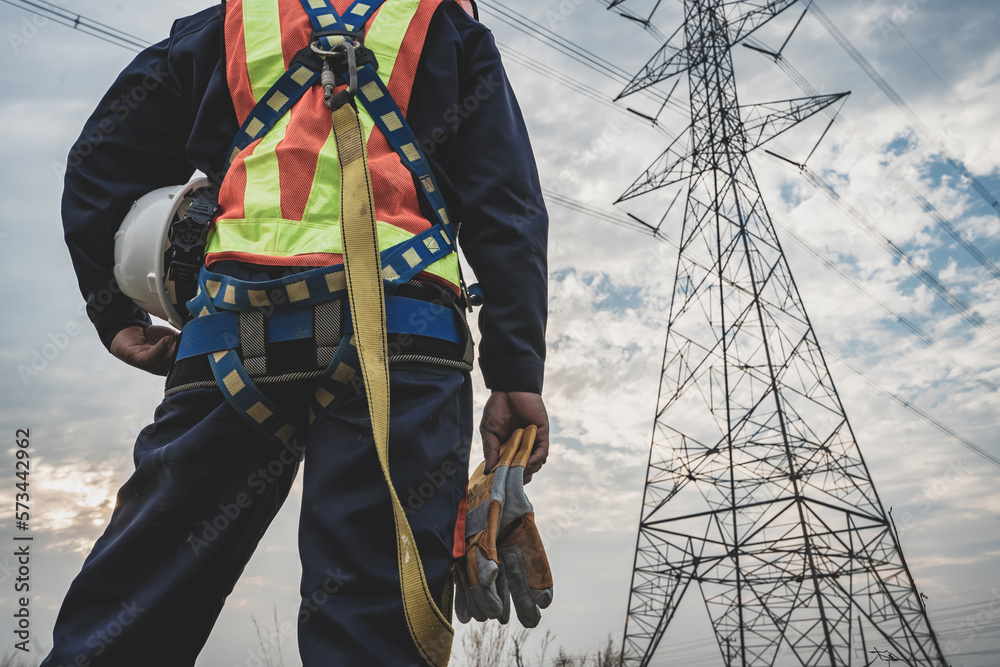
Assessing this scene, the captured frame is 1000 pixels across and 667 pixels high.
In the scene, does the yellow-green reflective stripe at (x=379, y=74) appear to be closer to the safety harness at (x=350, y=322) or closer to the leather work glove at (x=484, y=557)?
the safety harness at (x=350, y=322)

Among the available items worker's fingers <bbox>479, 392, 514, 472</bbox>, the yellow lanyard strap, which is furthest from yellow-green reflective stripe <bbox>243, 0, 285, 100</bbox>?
worker's fingers <bbox>479, 392, 514, 472</bbox>

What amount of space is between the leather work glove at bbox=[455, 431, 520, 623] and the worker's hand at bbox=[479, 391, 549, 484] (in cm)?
6

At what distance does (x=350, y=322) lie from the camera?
1.32 m

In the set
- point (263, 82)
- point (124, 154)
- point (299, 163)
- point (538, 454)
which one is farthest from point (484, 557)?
point (124, 154)

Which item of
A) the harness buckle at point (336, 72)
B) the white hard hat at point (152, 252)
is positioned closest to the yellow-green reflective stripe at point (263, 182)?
the harness buckle at point (336, 72)

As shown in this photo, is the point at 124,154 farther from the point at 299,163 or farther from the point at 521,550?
the point at 521,550

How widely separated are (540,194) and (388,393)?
2.47 feet

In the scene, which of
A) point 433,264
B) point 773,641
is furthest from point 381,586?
point 773,641

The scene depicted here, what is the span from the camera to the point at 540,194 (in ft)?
5.91

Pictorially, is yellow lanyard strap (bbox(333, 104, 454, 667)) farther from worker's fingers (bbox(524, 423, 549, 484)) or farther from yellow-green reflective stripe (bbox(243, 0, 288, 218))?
worker's fingers (bbox(524, 423, 549, 484))

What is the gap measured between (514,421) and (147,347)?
87 cm

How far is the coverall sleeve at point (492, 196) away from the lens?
1623 mm

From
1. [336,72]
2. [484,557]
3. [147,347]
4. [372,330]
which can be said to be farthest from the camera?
[147,347]

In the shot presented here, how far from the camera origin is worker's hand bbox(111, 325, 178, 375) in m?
1.67
